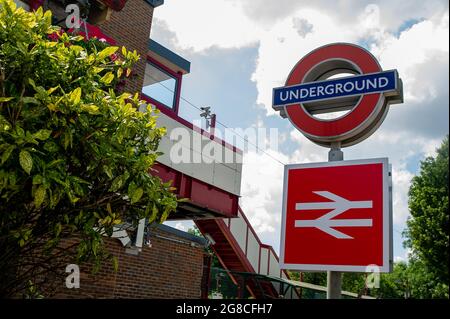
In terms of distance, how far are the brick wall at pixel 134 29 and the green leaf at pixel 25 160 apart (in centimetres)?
837

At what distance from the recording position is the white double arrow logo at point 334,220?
3.53m

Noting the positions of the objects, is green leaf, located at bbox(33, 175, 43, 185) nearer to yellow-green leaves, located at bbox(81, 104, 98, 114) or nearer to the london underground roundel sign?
yellow-green leaves, located at bbox(81, 104, 98, 114)

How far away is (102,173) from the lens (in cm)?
447

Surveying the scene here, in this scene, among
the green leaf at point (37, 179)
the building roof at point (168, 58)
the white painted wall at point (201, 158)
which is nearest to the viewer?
the green leaf at point (37, 179)

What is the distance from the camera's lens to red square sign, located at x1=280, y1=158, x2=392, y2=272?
137 inches

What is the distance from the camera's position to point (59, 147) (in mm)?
4043

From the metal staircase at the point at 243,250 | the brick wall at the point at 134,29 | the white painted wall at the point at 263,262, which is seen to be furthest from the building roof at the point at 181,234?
the white painted wall at the point at 263,262

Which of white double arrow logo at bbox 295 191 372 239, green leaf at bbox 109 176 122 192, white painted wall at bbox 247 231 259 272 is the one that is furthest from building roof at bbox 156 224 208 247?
white double arrow logo at bbox 295 191 372 239

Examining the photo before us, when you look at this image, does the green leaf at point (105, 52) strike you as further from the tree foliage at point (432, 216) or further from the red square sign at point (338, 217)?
the tree foliage at point (432, 216)

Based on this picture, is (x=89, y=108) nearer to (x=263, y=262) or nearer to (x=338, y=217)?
(x=338, y=217)

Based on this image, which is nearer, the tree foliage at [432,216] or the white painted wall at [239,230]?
the white painted wall at [239,230]
